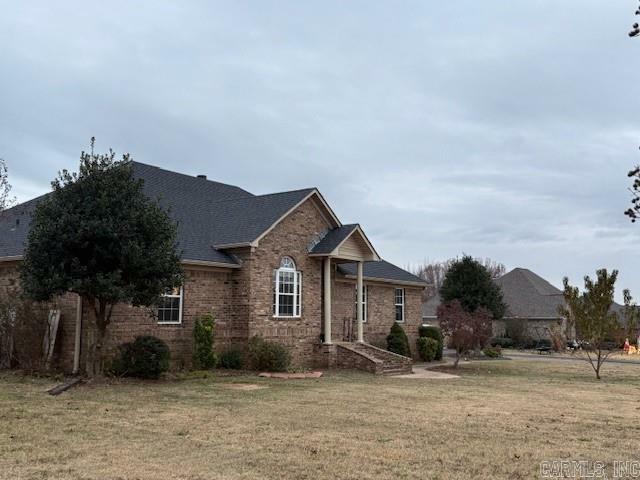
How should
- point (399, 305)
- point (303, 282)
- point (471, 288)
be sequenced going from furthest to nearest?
1. point (471, 288)
2. point (399, 305)
3. point (303, 282)

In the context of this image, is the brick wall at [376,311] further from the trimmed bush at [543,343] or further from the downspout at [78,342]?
the trimmed bush at [543,343]

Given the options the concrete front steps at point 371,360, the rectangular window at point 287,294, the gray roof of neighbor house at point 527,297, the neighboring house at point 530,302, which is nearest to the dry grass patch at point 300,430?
the concrete front steps at point 371,360

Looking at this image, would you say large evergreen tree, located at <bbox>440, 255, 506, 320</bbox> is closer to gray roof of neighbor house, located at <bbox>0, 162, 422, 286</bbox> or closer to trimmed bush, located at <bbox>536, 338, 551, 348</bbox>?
trimmed bush, located at <bbox>536, 338, 551, 348</bbox>

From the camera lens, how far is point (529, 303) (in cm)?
5462

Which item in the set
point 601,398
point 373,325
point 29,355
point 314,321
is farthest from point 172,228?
point 373,325

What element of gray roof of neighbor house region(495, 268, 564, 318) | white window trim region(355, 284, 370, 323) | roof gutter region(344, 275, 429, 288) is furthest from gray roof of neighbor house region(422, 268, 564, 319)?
white window trim region(355, 284, 370, 323)

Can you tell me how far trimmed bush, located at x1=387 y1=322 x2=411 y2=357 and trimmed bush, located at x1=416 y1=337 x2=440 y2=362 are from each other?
5.37ft

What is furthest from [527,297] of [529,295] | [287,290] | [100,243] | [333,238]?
[100,243]

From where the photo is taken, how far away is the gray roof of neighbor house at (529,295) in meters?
53.1

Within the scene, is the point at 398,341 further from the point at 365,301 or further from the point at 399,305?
the point at 399,305

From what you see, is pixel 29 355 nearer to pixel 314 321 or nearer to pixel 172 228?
pixel 172 228

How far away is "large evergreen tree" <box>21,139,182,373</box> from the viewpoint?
1570cm

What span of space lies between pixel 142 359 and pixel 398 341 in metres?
13.9

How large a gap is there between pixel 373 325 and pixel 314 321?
5.38m
